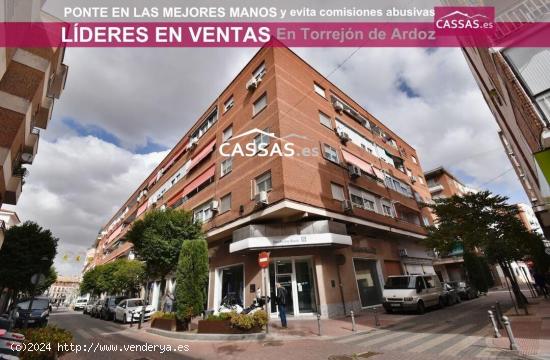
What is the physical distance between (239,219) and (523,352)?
12801 mm

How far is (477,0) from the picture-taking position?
840 centimetres

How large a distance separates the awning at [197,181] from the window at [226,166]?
1157 mm

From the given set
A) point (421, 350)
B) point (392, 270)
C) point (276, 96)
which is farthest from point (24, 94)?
point (392, 270)

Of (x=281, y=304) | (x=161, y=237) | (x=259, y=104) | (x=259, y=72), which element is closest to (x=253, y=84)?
(x=259, y=72)

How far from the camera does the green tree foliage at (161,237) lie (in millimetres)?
15703

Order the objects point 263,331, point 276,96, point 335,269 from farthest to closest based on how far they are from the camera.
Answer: point 276,96, point 335,269, point 263,331

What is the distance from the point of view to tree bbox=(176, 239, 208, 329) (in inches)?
473

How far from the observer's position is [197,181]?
75.5ft

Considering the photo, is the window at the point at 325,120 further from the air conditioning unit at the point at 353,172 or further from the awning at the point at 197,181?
the awning at the point at 197,181

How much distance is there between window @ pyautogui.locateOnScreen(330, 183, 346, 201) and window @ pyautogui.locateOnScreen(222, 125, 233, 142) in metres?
8.52

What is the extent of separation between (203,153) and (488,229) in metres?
19.7

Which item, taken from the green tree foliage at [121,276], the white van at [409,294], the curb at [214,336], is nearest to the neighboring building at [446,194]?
the white van at [409,294]

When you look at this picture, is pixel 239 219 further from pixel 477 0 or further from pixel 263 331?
pixel 477 0

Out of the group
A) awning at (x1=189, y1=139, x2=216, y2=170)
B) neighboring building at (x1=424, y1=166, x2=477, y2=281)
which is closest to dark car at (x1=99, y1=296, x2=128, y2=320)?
awning at (x1=189, y1=139, x2=216, y2=170)
